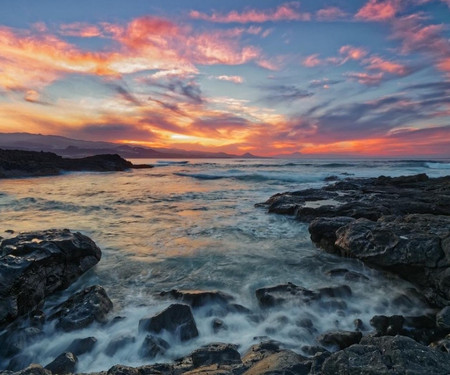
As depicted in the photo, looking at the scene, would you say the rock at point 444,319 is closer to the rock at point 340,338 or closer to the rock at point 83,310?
the rock at point 340,338

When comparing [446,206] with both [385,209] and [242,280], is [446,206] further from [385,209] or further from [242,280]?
[242,280]

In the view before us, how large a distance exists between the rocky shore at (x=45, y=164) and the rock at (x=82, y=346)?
1301 inches

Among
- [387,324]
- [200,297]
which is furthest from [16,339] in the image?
[387,324]

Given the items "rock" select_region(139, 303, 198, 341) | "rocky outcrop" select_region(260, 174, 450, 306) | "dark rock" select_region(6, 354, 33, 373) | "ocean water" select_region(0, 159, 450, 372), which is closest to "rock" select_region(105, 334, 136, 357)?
"ocean water" select_region(0, 159, 450, 372)

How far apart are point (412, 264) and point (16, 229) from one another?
1088 cm

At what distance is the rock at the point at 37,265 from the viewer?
163 inches

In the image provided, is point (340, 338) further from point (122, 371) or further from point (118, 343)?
point (118, 343)

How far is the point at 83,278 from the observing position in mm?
5621

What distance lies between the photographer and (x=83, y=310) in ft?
13.7

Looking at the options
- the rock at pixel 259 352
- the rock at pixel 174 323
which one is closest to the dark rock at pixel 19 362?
the rock at pixel 174 323

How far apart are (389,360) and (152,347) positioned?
106 inches

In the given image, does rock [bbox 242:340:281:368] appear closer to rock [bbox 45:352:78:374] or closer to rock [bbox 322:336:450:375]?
rock [bbox 322:336:450:375]

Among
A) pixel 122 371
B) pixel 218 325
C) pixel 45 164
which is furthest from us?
pixel 45 164

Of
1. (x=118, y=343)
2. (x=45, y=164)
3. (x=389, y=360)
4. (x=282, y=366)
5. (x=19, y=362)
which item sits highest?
(x=45, y=164)
